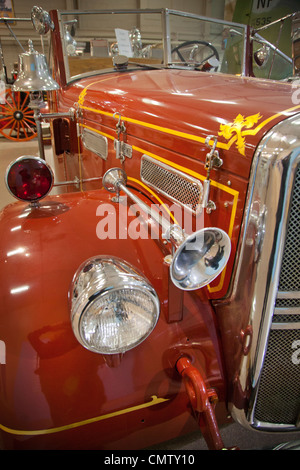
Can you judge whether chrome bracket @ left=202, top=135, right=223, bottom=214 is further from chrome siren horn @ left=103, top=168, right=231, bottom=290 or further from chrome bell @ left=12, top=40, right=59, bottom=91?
chrome bell @ left=12, top=40, right=59, bottom=91

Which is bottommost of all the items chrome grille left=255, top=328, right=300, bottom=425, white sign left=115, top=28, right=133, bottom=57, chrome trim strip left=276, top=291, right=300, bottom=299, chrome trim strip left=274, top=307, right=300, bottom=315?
chrome grille left=255, top=328, right=300, bottom=425

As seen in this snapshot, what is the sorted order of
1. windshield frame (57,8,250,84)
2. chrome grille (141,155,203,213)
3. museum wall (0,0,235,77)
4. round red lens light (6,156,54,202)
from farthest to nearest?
museum wall (0,0,235,77), windshield frame (57,8,250,84), round red lens light (6,156,54,202), chrome grille (141,155,203,213)

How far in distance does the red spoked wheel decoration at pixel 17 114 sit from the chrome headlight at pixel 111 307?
25.3ft

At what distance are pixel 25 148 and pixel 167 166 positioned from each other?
6.79 meters

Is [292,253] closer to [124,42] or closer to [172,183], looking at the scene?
[172,183]

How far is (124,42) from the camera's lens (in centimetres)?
258

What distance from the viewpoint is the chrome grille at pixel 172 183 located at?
4.11 ft

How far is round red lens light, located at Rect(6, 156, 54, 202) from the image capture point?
150 centimetres

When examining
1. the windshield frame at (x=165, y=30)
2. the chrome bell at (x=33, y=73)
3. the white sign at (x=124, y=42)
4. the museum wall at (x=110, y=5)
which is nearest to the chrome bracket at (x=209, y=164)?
the chrome bell at (x=33, y=73)

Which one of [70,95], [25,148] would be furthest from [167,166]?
[25,148]

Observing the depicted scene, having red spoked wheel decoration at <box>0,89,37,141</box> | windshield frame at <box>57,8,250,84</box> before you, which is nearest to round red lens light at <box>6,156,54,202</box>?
windshield frame at <box>57,8,250,84</box>

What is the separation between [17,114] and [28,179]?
283 inches

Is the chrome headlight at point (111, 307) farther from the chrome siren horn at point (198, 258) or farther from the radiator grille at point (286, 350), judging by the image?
the radiator grille at point (286, 350)
